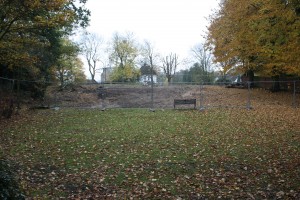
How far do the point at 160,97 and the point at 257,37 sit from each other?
9773 mm

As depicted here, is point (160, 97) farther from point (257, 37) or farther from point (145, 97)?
point (257, 37)

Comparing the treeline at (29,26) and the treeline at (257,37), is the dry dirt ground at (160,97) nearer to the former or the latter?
the treeline at (257,37)

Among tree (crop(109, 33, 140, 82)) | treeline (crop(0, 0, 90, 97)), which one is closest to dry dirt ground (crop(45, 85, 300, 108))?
treeline (crop(0, 0, 90, 97))

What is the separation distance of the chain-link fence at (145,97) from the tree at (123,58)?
99.5 ft

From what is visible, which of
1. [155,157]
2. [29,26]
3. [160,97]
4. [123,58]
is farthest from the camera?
[123,58]

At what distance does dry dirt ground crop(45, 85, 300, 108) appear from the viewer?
2256 centimetres

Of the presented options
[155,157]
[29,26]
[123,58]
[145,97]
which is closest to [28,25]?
[29,26]

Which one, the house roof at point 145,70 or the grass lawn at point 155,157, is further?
the house roof at point 145,70

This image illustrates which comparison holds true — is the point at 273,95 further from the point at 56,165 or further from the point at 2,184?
the point at 2,184

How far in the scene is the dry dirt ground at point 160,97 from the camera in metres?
22.6

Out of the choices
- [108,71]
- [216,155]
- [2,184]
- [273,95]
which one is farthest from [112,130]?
[108,71]

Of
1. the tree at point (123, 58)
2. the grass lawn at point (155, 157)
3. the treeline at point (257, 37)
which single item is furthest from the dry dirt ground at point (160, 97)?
the tree at point (123, 58)

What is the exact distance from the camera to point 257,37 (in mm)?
21844

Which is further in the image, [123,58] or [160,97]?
[123,58]
